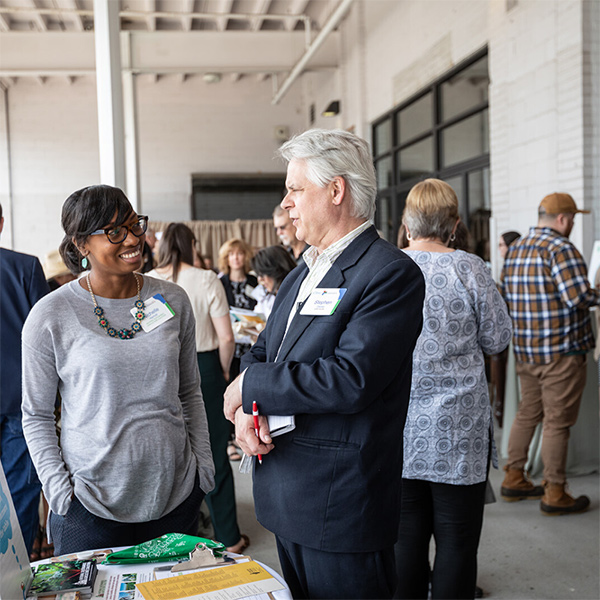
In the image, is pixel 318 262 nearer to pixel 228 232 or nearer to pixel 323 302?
pixel 323 302

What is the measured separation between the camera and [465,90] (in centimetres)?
684

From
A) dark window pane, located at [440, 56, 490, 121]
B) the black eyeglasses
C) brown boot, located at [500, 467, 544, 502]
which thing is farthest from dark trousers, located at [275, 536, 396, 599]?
dark window pane, located at [440, 56, 490, 121]

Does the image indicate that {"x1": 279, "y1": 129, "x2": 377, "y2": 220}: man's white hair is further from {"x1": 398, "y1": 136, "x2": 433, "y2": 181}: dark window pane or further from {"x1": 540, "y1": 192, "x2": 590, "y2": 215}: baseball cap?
{"x1": 398, "y1": 136, "x2": 433, "y2": 181}: dark window pane

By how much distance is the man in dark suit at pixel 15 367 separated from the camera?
2.44 metres

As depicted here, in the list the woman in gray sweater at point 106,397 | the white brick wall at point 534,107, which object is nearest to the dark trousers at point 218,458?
the woman in gray sweater at point 106,397

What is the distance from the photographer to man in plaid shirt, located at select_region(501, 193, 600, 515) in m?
3.57

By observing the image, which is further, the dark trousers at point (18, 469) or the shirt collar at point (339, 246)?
the dark trousers at point (18, 469)

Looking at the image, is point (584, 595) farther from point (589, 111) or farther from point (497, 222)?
point (497, 222)

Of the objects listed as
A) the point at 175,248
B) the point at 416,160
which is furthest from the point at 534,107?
the point at 416,160

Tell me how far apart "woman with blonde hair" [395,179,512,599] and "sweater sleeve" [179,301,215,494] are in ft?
2.36

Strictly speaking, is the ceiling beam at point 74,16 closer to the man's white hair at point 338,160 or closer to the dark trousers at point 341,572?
the man's white hair at point 338,160

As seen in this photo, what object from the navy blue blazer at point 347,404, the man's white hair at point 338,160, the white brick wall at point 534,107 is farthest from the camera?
the white brick wall at point 534,107

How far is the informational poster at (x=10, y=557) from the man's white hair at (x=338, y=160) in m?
0.88

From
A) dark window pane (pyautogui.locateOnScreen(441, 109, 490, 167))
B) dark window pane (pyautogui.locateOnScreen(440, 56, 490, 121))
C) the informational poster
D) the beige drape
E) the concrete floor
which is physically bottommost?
the concrete floor
